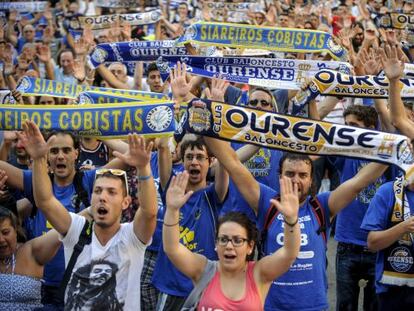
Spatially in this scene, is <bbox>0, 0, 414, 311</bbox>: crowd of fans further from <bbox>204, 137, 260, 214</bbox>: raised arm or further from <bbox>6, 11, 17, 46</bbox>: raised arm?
<bbox>6, 11, 17, 46</bbox>: raised arm

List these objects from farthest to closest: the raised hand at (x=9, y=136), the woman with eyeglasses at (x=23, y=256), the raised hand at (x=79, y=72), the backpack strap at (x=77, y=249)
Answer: the raised hand at (x=79, y=72) < the raised hand at (x=9, y=136) < the woman with eyeglasses at (x=23, y=256) < the backpack strap at (x=77, y=249)

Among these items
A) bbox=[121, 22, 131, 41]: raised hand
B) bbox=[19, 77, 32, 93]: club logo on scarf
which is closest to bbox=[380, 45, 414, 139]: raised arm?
bbox=[19, 77, 32, 93]: club logo on scarf

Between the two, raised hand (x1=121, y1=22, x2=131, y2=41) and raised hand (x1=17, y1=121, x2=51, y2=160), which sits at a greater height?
raised hand (x1=121, y1=22, x2=131, y2=41)

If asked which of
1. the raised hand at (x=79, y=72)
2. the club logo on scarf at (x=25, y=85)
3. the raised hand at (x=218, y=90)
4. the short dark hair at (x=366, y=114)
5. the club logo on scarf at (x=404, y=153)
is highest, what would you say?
the raised hand at (x=79, y=72)

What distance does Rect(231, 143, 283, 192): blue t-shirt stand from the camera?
6988 millimetres

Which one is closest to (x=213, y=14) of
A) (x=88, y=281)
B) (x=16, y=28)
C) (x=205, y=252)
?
(x=16, y=28)

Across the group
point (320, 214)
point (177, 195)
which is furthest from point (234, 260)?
point (320, 214)

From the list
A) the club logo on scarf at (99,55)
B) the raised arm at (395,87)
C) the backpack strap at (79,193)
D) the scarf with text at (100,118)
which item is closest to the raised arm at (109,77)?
the club logo on scarf at (99,55)

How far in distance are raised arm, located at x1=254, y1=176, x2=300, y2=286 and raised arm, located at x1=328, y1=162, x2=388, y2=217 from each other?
0.67 meters

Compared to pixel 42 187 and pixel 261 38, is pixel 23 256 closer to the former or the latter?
pixel 42 187

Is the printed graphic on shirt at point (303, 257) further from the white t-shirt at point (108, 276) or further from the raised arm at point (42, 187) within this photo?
the raised arm at point (42, 187)

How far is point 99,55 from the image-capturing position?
8914 mm

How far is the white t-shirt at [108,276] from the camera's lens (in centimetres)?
481

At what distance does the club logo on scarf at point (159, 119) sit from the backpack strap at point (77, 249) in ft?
2.89
